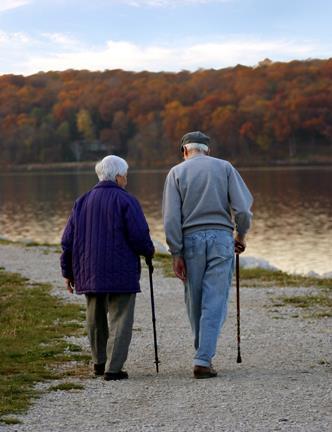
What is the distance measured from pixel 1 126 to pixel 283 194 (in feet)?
317

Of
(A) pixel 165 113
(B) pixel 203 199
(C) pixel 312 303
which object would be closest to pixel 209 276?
(B) pixel 203 199

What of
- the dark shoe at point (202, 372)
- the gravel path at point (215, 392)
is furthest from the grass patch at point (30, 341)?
the dark shoe at point (202, 372)

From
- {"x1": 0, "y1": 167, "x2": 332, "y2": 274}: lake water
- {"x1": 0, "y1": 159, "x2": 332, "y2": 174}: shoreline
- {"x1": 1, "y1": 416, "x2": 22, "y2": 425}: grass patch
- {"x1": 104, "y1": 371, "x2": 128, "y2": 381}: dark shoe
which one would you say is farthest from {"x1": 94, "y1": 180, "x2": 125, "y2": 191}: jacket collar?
→ {"x1": 0, "y1": 159, "x2": 332, "y2": 174}: shoreline

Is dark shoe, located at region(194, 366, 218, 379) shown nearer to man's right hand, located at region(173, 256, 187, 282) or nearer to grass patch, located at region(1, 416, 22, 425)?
man's right hand, located at region(173, 256, 187, 282)

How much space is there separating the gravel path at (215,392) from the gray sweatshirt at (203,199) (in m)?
1.23

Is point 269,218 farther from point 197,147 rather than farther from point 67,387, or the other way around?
point 67,387

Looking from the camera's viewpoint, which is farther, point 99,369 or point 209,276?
point 99,369

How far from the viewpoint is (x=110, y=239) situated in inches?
295

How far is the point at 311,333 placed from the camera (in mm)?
10328

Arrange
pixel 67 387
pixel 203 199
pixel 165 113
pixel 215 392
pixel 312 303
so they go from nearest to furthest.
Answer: pixel 215 392 < pixel 67 387 < pixel 203 199 < pixel 312 303 < pixel 165 113

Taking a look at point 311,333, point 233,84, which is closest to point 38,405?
point 311,333

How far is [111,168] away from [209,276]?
1273 mm

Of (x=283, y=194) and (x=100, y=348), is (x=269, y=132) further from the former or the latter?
(x=100, y=348)

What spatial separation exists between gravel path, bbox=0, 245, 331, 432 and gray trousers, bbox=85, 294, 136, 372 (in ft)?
0.79
